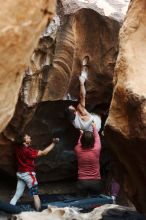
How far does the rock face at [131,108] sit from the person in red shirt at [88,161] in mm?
2226

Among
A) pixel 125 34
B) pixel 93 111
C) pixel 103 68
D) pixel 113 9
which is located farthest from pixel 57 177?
pixel 125 34

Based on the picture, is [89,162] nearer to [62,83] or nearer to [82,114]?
[82,114]

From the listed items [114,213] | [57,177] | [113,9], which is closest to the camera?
[114,213]

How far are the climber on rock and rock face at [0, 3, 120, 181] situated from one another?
3.4 inches

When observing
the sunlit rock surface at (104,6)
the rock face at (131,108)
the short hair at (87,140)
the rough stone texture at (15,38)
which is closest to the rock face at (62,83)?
Result: the sunlit rock surface at (104,6)

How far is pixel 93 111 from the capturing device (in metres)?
9.18

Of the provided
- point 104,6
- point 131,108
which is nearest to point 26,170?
point 104,6

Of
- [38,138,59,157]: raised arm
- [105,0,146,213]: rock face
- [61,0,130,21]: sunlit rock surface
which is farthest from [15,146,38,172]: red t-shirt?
[105,0,146,213]: rock face

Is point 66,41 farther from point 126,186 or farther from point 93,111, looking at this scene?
point 126,186

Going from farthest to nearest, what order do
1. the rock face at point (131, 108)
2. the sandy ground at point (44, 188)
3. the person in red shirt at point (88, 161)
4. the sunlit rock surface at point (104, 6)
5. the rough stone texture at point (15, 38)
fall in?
1. the sandy ground at point (44, 188)
2. the sunlit rock surface at point (104, 6)
3. the person in red shirt at point (88, 161)
4. the rock face at point (131, 108)
5. the rough stone texture at point (15, 38)

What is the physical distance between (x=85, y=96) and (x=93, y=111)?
35 cm

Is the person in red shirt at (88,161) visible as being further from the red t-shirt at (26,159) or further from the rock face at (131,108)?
the rock face at (131,108)

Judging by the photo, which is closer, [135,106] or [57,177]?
[135,106]

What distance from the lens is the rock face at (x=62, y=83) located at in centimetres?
789
